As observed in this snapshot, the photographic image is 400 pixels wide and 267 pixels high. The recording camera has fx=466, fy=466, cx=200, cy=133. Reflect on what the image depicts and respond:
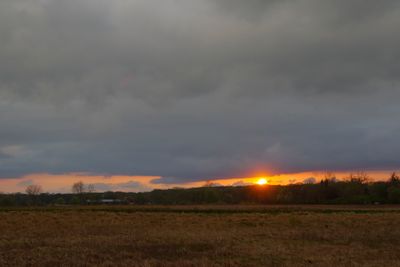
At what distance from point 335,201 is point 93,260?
396 ft

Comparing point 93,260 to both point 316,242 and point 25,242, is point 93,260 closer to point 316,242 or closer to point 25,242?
point 25,242

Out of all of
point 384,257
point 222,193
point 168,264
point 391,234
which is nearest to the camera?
point 168,264

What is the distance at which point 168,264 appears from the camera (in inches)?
669

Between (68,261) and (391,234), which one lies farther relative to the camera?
(391,234)

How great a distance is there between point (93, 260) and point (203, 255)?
15.3ft

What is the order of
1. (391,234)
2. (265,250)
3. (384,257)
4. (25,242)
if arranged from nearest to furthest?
(384,257) < (265,250) < (25,242) < (391,234)

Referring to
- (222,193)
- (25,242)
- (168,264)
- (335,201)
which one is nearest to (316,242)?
(168,264)

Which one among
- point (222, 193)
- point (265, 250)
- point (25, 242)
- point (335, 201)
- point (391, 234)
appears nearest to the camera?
point (265, 250)

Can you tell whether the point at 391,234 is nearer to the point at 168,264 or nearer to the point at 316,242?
the point at 316,242

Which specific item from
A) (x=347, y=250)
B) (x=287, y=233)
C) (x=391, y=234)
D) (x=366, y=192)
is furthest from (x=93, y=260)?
(x=366, y=192)

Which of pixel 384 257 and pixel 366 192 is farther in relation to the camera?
pixel 366 192

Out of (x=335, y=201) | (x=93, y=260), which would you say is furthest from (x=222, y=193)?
(x=93, y=260)

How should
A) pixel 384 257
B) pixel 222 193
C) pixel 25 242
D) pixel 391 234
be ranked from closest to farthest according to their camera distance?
pixel 384 257
pixel 25 242
pixel 391 234
pixel 222 193

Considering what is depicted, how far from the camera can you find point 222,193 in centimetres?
19050
